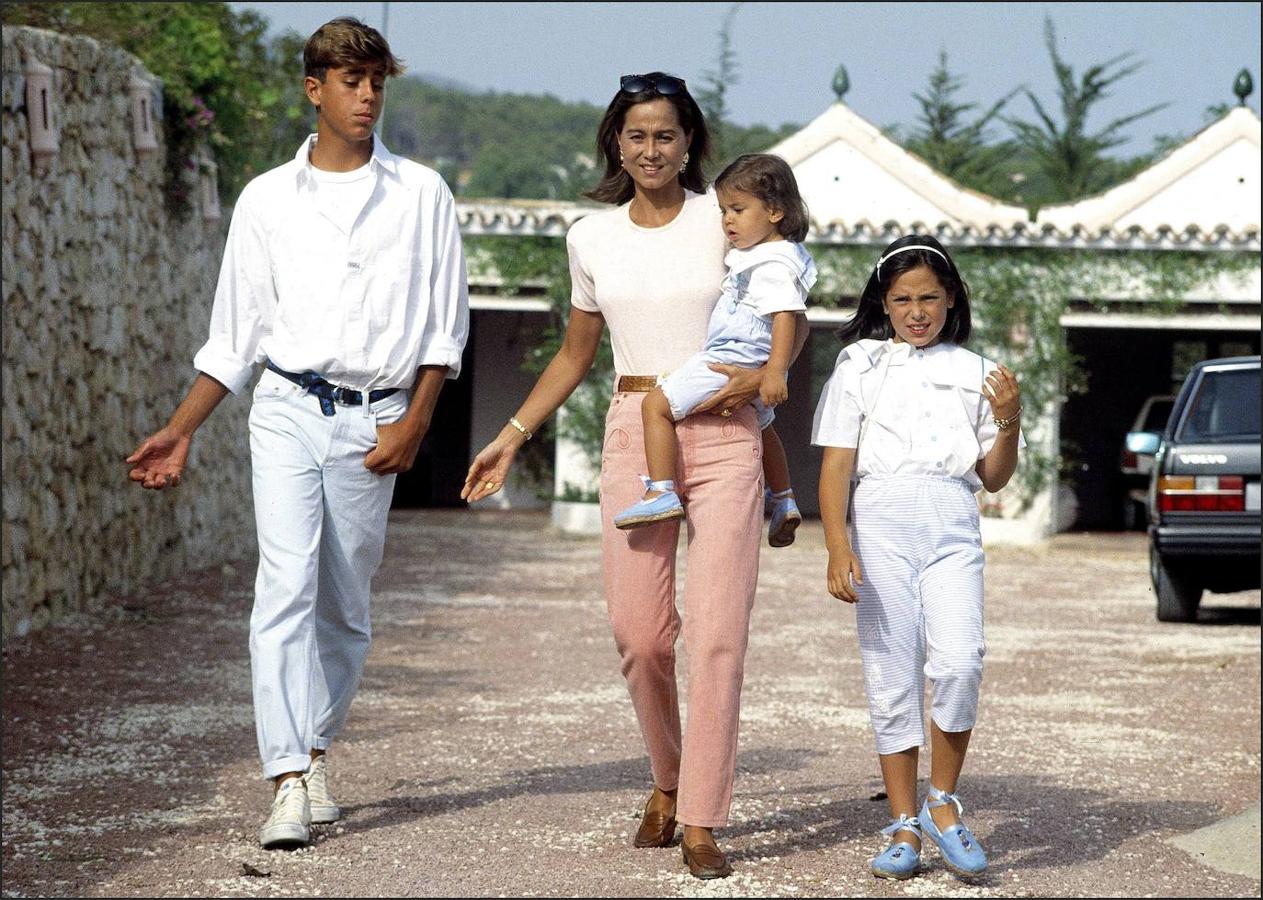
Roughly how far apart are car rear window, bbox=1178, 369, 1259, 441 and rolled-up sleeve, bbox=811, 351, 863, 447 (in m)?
6.61

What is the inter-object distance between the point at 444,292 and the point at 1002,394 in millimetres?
1513

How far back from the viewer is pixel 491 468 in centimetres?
487

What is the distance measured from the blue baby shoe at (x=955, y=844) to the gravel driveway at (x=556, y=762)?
12 cm

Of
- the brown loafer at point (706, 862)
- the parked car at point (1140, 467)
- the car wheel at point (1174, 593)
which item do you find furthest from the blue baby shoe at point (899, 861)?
the parked car at point (1140, 467)

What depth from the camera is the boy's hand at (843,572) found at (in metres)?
4.50

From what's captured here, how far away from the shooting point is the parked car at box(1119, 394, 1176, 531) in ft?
67.7

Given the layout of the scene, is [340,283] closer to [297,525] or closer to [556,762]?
[297,525]

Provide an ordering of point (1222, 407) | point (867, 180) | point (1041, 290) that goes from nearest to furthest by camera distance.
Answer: point (1222, 407), point (1041, 290), point (867, 180)

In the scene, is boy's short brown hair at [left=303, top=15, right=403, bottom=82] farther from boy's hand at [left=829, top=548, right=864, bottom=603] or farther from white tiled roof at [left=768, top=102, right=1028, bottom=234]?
white tiled roof at [left=768, top=102, right=1028, bottom=234]

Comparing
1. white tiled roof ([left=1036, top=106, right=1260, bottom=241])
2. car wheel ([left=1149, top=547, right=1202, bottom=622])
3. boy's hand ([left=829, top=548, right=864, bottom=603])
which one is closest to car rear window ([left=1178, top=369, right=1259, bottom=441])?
car wheel ([left=1149, top=547, right=1202, bottom=622])

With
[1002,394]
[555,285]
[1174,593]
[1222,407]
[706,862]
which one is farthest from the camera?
[555,285]

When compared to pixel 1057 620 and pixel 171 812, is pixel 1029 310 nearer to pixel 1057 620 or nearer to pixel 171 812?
pixel 1057 620

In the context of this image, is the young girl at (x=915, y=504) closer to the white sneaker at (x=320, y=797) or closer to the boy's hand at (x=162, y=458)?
the white sneaker at (x=320, y=797)

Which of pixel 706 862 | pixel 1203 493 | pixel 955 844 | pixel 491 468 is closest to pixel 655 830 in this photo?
pixel 706 862
